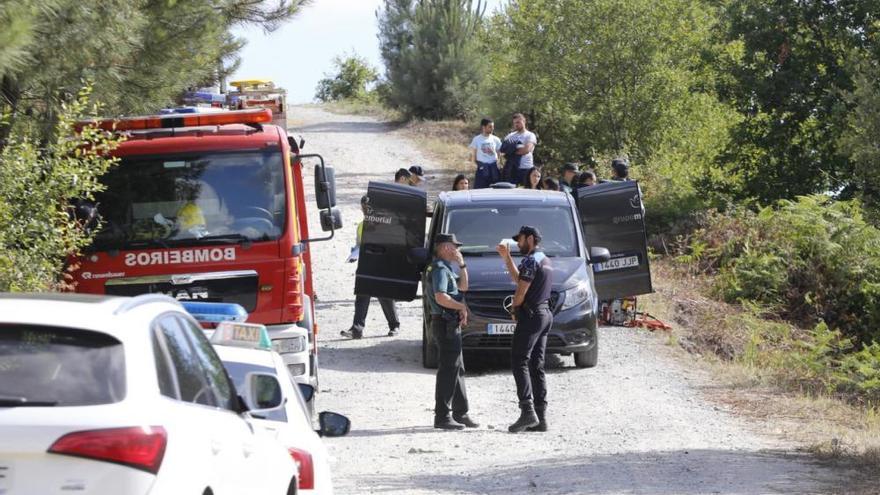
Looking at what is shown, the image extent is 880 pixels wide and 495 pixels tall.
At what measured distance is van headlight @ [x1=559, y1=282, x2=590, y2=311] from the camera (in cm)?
1460

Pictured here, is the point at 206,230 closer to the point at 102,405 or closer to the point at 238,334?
the point at 238,334

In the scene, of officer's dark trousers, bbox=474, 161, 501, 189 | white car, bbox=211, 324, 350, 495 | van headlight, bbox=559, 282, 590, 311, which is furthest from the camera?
officer's dark trousers, bbox=474, 161, 501, 189

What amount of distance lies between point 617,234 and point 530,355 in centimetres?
533

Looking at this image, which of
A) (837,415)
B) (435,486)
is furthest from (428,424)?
(837,415)

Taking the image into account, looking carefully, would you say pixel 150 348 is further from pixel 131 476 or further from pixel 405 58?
pixel 405 58

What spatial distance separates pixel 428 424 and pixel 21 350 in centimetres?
802

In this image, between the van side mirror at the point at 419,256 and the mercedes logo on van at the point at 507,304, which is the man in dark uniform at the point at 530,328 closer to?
the mercedes logo on van at the point at 507,304

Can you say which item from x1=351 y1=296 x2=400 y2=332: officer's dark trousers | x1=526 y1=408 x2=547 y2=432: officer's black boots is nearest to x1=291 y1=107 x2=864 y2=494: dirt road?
x1=526 y1=408 x2=547 y2=432: officer's black boots

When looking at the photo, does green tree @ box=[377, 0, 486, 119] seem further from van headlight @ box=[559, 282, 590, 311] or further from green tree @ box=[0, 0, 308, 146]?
van headlight @ box=[559, 282, 590, 311]

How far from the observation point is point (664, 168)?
2967 centimetres

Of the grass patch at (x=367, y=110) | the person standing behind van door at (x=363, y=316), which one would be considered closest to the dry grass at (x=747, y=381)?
the person standing behind van door at (x=363, y=316)

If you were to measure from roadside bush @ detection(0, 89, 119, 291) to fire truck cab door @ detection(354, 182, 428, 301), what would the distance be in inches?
184

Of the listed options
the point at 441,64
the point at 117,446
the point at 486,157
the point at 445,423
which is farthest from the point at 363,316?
the point at 441,64

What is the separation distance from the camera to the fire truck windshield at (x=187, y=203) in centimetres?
1179
